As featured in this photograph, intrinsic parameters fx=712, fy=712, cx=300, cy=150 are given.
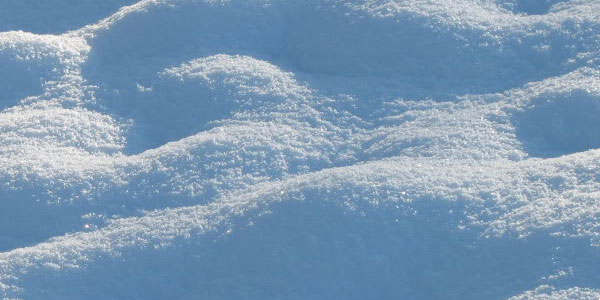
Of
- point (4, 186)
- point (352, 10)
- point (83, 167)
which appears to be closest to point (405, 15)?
point (352, 10)

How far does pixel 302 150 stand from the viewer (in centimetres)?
260

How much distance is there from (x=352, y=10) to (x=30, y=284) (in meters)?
1.71

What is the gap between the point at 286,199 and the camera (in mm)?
2322

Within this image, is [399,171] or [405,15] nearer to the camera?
[399,171]

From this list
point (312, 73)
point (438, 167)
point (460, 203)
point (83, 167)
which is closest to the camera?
point (460, 203)

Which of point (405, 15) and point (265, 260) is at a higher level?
point (405, 15)

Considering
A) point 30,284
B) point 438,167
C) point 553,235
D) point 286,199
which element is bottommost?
point 30,284

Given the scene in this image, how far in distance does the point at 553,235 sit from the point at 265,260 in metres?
0.88

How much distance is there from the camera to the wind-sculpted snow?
220 cm

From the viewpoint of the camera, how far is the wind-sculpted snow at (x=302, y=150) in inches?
86.4

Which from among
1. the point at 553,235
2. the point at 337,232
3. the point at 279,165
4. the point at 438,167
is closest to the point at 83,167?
the point at 279,165

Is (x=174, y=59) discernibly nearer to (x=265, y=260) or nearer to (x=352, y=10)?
(x=352, y=10)

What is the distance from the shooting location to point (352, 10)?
3.08m

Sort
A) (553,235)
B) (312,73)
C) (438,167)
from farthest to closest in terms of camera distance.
Result: 1. (312,73)
2. (438,167)
3. (553,235)
